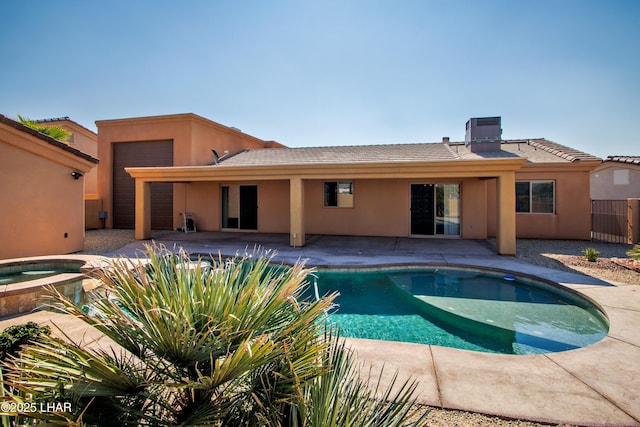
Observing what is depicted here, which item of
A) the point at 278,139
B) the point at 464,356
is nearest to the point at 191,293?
the point at 464,356

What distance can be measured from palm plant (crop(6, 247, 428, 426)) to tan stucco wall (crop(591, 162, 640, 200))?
2313 cm

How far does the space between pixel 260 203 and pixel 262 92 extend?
18.3 feet

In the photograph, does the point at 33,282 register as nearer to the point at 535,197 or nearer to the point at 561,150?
the point at 535,197

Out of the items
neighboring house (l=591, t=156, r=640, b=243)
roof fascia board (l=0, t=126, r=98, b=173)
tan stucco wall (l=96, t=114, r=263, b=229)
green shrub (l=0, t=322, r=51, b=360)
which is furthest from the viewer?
tan stucco wall (l=96, t=114, r=263, b=229)

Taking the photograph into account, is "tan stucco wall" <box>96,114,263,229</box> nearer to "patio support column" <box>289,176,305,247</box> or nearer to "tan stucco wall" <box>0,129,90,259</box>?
"tan stucco wall" <box>0,129,90,259</box>

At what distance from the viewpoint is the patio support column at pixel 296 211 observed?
41.1ft

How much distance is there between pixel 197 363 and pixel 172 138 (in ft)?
58.0

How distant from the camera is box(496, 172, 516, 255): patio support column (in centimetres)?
1068

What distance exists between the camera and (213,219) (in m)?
16.7

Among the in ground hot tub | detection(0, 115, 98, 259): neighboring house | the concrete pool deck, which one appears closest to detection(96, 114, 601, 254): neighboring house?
detection(0, 115, 98, 259): neighboring house

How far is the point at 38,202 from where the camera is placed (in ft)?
34.1

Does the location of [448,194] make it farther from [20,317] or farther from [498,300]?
[20,317]

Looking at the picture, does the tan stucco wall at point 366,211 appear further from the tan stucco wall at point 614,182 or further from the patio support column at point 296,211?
the tan stucco wall at point 614,182

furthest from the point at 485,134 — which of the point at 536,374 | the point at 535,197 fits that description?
the point at 536,374
